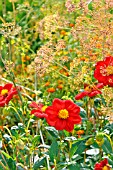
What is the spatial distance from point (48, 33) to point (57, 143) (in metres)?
0.48

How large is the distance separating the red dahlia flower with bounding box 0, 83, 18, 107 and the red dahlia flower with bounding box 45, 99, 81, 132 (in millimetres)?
218

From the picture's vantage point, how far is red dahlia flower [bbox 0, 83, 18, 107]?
2369mm

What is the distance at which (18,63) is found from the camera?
173 inches

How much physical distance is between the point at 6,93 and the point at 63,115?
0.35 meters

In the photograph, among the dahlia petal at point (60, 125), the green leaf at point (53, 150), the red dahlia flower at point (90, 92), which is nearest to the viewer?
the dahlia petal at point (60, 125)

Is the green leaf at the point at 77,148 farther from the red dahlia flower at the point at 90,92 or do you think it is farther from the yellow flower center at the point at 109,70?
the yellow flower center at the point at 109,70

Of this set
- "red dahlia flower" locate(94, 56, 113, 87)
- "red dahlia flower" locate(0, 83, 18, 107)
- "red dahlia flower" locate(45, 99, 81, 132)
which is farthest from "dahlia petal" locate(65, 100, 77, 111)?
"red dahlia flower" locate(0, 83, 18, 107)

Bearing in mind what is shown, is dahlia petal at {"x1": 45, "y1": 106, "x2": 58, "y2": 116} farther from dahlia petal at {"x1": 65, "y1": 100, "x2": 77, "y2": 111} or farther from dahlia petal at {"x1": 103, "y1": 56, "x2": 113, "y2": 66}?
dahlia petal at {"x1": 103, "y1": 56, "x2": 113, "y2": 66}

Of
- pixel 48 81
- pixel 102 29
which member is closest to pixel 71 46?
pixel 48 81

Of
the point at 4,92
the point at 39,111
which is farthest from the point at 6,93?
the point at 39,111

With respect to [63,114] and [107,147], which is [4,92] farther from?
[107,147]

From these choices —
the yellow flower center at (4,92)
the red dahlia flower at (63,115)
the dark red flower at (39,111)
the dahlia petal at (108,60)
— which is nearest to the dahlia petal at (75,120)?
the red dahlia flower at (63,115)

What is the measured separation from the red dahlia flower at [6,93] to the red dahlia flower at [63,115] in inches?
8.6

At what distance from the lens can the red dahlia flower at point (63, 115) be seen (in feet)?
7.20
